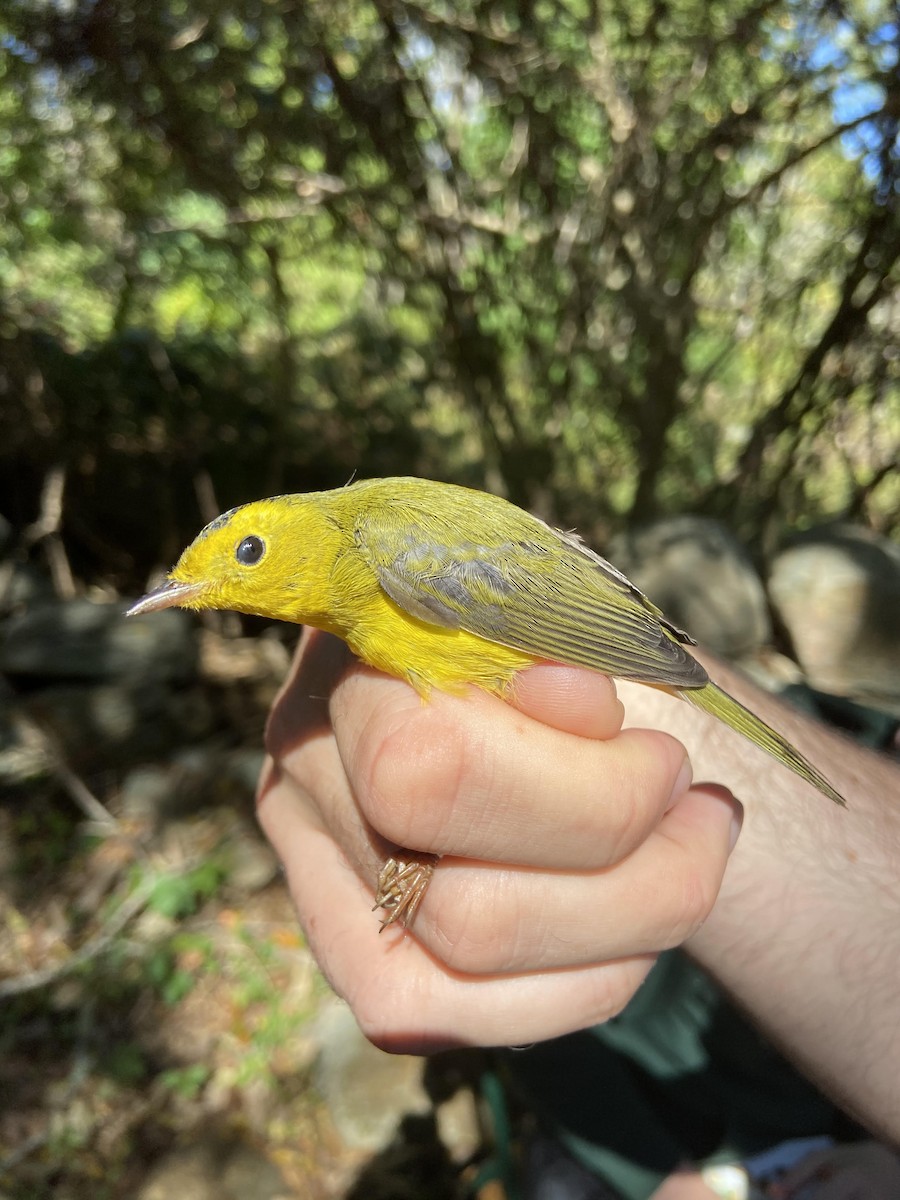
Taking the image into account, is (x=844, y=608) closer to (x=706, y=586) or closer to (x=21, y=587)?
(x=706, y=586)

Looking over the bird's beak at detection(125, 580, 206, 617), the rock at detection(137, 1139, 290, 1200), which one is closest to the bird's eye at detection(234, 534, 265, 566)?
the bird's beak at detection(125, 580, 206, 617)

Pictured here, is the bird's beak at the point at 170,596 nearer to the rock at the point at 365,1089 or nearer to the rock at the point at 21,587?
the rock at the point at 365,1089

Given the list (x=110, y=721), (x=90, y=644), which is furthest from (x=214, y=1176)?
(x=90, y=644)

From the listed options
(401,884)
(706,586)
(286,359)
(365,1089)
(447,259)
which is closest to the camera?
(401,884)

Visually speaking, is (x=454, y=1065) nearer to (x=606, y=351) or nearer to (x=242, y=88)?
(x=606, y=351)

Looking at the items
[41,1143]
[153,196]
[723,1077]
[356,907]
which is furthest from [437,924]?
[153,196]

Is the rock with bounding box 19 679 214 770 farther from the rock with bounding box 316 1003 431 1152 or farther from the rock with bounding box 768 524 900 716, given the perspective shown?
the rock with bounding box 768 524 900 716

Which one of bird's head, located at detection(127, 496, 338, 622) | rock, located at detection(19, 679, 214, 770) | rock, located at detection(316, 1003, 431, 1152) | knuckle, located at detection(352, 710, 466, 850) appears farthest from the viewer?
rock, located at detection(19, 679, 214, 770)
